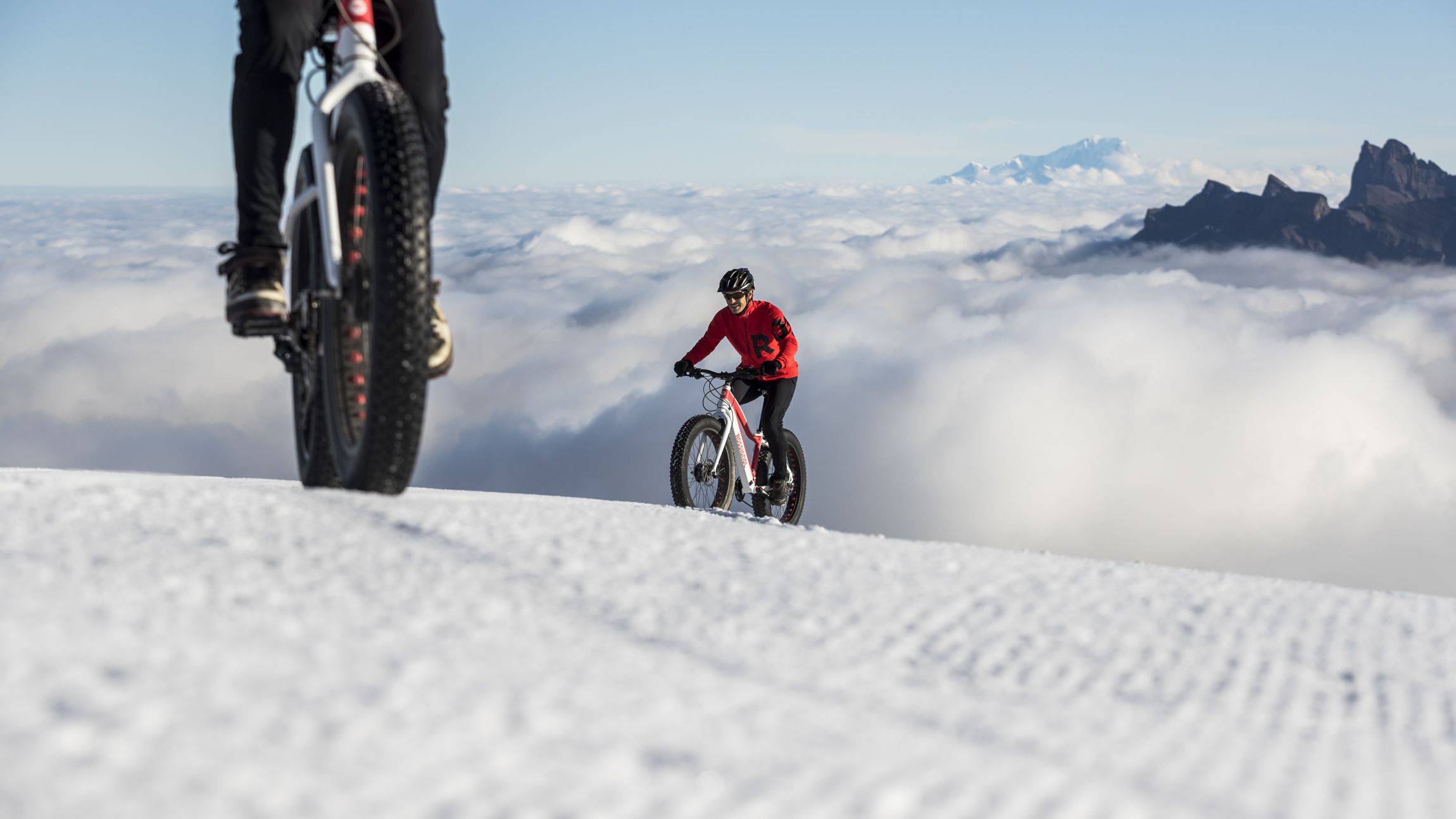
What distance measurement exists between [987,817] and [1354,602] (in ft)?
8.90

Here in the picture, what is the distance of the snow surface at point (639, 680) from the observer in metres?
1.62

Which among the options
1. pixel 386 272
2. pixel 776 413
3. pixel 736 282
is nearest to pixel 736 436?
pixel 776 413

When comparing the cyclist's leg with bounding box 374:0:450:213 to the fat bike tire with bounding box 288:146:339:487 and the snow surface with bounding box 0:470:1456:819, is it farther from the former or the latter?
the snow surface with bounding box 0:470:1456:819

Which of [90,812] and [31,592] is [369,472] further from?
[90,812]

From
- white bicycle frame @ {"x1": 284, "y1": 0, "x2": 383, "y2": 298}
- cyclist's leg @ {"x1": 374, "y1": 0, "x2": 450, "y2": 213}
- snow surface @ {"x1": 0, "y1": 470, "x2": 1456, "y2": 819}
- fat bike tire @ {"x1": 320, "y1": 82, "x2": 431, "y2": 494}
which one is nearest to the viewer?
snow surface @ {"x1": 0, "y1": 470, "x2": 1456, "y2": 819}

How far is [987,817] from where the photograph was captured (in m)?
1.66

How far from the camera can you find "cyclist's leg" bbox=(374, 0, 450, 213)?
3.88 m

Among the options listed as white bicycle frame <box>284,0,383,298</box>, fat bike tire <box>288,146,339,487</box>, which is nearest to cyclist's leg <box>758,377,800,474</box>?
fat bike tire <box>288,146,339,487</box>

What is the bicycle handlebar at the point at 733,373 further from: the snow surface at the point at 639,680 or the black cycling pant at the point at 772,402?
the snow surface at the point at 639,680

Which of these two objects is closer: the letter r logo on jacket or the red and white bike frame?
the red and white bike frame

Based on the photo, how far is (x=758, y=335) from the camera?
11414mm

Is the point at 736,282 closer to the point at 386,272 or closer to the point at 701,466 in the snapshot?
the point at 701,466

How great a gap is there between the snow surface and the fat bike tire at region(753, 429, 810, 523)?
803cm

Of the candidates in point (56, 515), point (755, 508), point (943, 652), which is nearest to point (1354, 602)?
point (943, 652)
